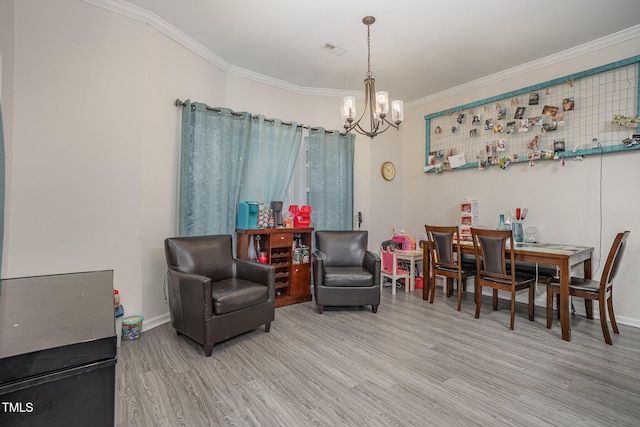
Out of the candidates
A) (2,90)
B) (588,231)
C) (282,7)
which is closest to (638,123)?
(588,231)

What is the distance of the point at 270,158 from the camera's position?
3889mm

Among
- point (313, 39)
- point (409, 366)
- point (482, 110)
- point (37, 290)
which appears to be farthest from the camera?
point (482, 110)

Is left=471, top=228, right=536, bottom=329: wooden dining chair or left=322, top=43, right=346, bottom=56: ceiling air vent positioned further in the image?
left=322, top=43, right=346, bottom=56: ceiling air vent

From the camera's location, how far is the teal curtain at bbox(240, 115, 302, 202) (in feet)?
12.3

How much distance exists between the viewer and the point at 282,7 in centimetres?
269

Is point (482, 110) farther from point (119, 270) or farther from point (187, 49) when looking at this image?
point (119, 270)

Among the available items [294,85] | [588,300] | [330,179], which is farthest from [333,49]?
[588,300]

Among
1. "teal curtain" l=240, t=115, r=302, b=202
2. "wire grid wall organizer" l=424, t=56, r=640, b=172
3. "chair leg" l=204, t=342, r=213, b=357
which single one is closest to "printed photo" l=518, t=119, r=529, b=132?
"wire grid wall organizer" l=424, t=56, r=640, b=172

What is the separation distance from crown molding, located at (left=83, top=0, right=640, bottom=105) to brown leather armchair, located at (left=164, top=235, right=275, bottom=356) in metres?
2.01

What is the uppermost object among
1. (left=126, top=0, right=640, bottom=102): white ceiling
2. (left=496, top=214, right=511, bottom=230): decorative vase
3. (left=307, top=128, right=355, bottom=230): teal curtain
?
(left=126, top=0, right=640, bottom=102): white ceiling

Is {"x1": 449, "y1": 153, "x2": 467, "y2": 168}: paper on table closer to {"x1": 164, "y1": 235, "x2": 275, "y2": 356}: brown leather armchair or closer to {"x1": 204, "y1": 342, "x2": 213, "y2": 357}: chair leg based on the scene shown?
{"x1": 164, "y1": 235, "x2": 275, "y2": 356}: brown leather armchair

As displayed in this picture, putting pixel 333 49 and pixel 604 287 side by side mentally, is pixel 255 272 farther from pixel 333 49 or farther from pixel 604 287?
pixel 604 287

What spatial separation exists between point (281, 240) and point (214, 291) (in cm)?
123

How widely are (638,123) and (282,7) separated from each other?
351 cm
